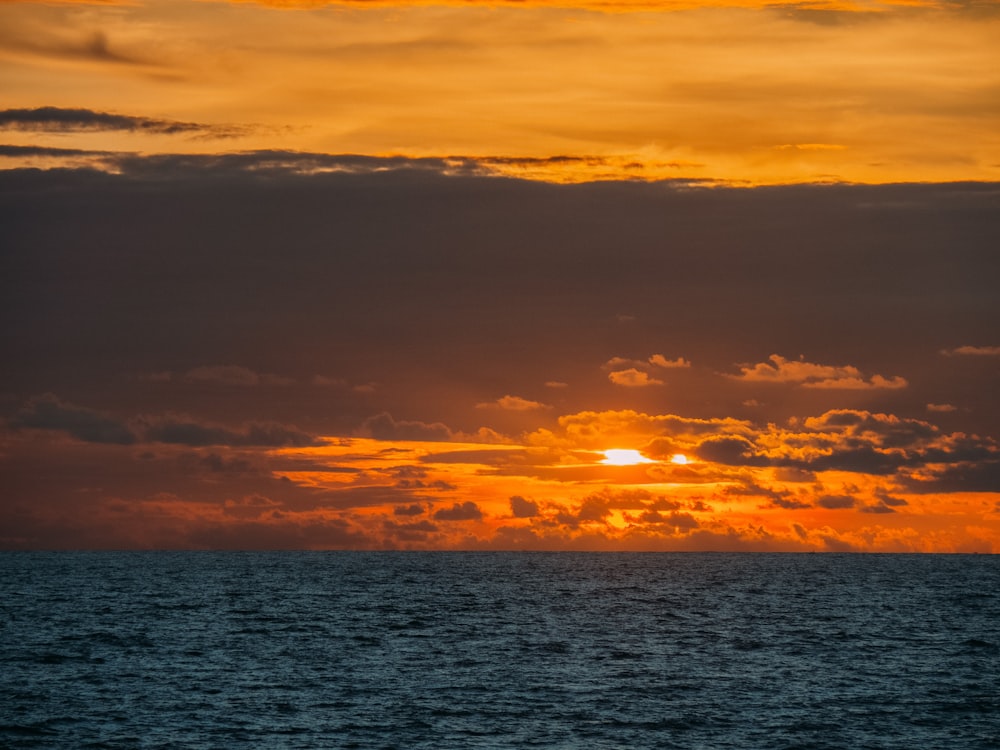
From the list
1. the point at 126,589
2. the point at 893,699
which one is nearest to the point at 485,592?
the point at 126,589

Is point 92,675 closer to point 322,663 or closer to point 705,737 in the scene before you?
point 322,663

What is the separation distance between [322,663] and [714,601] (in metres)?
83.3

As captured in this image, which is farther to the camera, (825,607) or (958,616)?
(825,607)

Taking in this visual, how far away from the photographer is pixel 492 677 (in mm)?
74438

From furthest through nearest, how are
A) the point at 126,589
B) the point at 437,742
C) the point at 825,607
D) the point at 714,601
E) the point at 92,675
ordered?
the point at 126,589 < the point at 714,601 < the point at 825,607 < the point at 92,675 < the point at 437,742

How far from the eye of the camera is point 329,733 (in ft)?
183

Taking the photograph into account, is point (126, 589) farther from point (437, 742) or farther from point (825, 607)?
point (437, 742)

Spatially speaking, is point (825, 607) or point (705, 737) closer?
point (705, 737)

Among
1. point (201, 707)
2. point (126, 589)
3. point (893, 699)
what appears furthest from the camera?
point (126, 589)

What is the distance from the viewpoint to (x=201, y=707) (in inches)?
2463

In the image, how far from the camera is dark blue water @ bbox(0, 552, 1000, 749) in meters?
56.5

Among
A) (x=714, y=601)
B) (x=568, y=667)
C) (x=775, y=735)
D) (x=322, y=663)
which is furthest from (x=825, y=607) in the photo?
(x=775, y=735)

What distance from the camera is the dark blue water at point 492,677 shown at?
56531mm

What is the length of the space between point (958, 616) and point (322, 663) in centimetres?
8043
